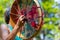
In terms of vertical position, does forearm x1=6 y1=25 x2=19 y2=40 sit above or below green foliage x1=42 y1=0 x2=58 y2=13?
above

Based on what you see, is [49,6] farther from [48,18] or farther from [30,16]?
[30,16]

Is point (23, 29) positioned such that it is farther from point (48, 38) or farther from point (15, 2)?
point (48, 38)

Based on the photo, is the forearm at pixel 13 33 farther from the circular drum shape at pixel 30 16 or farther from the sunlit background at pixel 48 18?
the sunlit background at pixel 48 18

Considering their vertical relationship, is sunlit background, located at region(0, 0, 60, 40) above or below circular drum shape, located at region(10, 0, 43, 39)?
below

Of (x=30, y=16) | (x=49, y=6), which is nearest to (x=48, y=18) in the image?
(x=49, y=6)

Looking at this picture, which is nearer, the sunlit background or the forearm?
the forearm

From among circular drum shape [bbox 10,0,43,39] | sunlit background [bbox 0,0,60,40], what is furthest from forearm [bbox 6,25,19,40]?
sunlit background [bbox 0,0,60,40]

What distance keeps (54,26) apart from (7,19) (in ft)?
6.61

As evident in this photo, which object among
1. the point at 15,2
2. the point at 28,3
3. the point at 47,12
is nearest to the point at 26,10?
the point at 28,3

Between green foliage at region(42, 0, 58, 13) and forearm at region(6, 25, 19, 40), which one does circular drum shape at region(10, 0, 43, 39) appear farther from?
green foliage at region(42, 0, 58, 13)

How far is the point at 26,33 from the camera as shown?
1.53 meters

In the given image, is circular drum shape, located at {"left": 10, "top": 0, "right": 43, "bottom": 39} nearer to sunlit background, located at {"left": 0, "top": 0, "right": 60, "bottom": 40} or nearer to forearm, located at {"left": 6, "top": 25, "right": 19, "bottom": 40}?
forearm, located at {"left": 6, "top": 25, "right": 19, "bottom": 40}

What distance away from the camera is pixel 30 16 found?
144cm

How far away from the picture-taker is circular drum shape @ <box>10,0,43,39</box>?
1.43 meters
